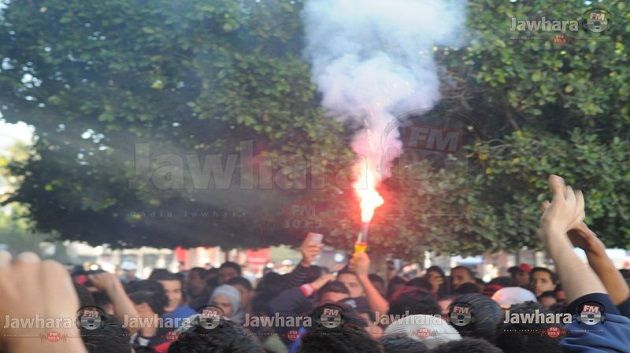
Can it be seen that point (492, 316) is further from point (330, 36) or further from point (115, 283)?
point (330, 36)

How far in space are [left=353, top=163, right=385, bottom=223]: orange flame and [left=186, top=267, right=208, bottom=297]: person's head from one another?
1933mm

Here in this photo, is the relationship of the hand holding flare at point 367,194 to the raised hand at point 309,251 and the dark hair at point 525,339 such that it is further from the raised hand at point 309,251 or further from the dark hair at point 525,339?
the dark hair at point 525,339

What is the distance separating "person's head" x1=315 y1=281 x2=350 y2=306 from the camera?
5.92 m

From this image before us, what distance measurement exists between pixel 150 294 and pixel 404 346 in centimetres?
301

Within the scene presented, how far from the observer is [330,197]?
737cm

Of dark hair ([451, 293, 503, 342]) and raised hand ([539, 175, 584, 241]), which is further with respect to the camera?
dark hair ([451, 293, 503, 342])

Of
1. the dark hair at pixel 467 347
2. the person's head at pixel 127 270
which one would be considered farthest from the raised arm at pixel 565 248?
the person's head at pixel 127 270

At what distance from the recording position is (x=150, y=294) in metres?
5.68

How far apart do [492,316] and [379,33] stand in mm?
4034

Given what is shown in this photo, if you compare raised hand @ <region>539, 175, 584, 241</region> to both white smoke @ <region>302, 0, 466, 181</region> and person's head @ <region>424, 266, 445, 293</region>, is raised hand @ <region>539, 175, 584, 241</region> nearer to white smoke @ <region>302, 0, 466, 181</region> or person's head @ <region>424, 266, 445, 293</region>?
white smoke @ <region>302, 0, 466, 181</region>

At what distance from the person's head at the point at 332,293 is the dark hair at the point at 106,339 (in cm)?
283

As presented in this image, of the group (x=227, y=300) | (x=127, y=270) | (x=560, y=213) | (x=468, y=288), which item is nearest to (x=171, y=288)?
(x=227, y=300)

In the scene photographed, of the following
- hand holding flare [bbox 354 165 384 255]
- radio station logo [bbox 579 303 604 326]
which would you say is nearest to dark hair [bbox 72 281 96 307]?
radio station logo [bbox 579 303 604 326]

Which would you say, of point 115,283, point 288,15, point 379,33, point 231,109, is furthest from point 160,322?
point 379,33
